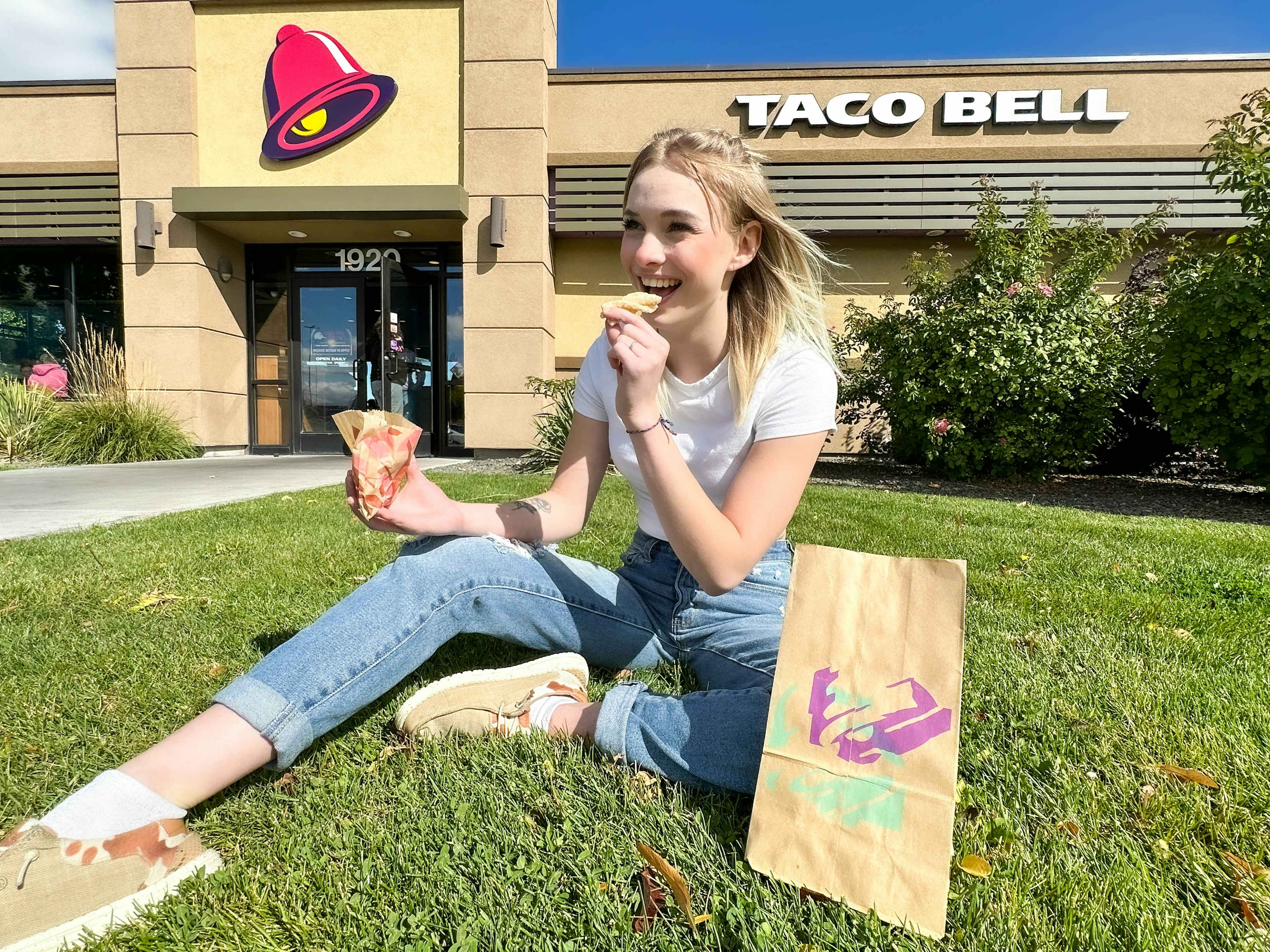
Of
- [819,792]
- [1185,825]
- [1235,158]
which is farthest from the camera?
[1235,158]

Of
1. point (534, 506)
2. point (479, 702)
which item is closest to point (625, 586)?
point (534, 506)

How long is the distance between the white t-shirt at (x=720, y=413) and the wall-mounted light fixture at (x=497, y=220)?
737 centimetres

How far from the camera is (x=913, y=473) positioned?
25.1 feet

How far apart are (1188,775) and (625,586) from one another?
49.7 inches

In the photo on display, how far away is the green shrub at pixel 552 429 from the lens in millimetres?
7531

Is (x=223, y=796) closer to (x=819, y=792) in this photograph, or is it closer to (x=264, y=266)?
(x=819, y=792)

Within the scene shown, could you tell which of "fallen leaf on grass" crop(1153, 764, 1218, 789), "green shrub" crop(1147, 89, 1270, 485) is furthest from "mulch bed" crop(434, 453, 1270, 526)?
"fallen leaf on grass" crop(1153, 764, 1218, 789)

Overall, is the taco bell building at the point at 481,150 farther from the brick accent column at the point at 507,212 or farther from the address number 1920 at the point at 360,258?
the address number 1920 at the point at 360,258

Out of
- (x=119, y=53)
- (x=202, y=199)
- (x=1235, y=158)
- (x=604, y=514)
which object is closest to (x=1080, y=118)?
(x=1235, y=158)

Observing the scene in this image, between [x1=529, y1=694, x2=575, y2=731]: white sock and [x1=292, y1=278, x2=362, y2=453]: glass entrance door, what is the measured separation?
9.71 m

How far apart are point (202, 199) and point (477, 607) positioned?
958 cm

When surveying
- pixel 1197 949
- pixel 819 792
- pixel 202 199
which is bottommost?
pixel 1197 949

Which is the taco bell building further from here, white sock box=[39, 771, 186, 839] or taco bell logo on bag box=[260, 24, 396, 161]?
white sock box=[39, 771, 186, 839]

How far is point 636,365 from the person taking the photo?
1.38 m
